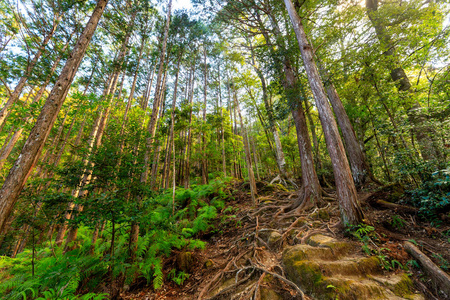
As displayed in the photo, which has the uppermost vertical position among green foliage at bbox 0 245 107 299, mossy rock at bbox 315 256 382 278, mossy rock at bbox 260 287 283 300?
mossy rock at bbox 315 256 382 278

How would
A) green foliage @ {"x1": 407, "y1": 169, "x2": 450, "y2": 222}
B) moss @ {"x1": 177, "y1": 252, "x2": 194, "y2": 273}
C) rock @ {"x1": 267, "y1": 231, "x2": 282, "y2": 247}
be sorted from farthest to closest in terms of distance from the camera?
moss @ {"x1": 177, "y1": 252, "x2": 194, "y2": 273} → rock @ {"x1": 267, "y1": 231, "x2": 282, "y2": 247} → green foliage @ {"x1": 407, "y1": 169, "x2": 450, "y2": 222}

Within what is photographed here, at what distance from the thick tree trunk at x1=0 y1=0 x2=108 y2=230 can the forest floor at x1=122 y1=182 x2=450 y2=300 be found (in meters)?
2.98

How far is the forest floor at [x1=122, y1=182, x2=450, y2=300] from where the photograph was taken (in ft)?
8.07

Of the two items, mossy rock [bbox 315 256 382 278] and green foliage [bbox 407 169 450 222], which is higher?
green foliage [bbox 407 169 450 222]

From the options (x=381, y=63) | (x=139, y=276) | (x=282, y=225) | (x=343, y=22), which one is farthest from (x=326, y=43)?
(x=139, y=276)

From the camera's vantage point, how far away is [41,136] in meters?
3.32

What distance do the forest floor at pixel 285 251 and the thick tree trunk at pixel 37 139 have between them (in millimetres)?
2985

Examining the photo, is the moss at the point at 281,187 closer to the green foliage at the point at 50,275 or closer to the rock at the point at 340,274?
the rock at the point at 340,274

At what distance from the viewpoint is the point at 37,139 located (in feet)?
10.7

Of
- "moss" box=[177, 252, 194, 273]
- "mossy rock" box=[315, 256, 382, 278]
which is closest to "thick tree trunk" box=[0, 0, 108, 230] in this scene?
"moss" box=[177, 252, 194, 273]

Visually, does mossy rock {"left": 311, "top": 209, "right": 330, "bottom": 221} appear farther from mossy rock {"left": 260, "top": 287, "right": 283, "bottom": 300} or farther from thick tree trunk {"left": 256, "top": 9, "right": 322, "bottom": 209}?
mossy rock {"left": 260, "top": 287, "right": 283, "bottom": 300}

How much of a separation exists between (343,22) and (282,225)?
26.4 feet

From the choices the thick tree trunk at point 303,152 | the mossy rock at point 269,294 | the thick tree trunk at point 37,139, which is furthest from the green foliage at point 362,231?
the thick tree trunk at point 37,139

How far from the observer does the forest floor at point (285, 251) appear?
246 cm
